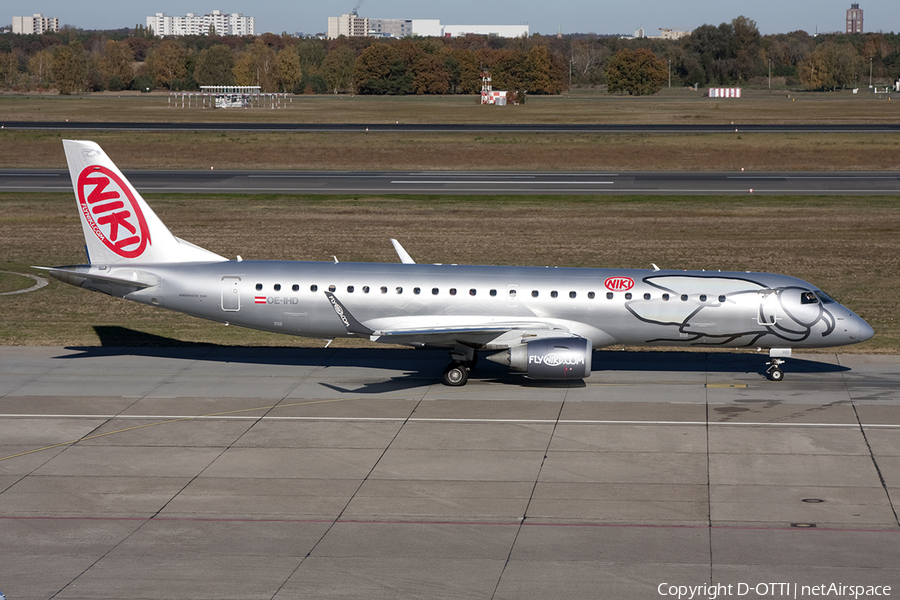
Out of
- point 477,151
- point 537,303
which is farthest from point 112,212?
point 477,151

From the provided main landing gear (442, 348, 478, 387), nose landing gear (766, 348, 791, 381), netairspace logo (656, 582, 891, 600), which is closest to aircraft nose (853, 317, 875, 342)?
nose landing gear (766, 348, 791, 381)

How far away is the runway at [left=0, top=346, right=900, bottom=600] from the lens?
17.9m

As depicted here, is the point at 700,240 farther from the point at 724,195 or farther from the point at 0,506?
the point at 0,506

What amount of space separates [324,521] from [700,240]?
128ft

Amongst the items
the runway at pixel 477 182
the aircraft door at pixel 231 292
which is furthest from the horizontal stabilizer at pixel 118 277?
the runway at pixel 477 182

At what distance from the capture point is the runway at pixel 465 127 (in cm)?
11238

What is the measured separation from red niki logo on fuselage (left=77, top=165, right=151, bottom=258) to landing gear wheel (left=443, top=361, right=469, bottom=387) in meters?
10.7

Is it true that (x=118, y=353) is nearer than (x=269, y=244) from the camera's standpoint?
Yes

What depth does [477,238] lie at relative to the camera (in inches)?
2164

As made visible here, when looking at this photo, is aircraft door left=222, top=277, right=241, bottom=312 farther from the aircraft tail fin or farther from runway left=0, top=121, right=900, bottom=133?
runway left=0, top=121, right=900, bottom=133

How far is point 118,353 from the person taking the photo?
3478 cm

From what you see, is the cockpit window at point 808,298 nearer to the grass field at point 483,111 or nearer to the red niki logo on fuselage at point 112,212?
the red niki logo on fuselage at point 112,212

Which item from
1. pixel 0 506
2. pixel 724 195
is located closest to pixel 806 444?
pixel 0 506

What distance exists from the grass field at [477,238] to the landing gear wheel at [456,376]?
826 centimetres
